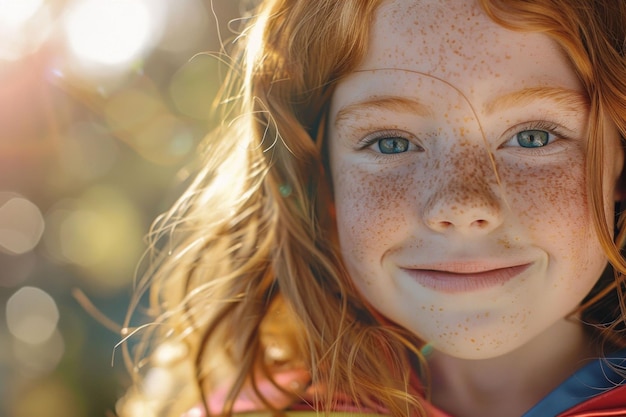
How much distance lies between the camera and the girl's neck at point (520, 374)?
3.82ft

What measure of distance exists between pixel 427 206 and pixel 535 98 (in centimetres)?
20

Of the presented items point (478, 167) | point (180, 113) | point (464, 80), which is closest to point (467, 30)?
point (464, 80)

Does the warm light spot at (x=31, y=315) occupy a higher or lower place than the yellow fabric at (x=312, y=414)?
lower

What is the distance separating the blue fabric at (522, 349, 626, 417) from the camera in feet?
3.53

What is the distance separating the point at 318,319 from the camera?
4.11 feet

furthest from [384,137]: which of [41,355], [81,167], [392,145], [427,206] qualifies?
[41,355]

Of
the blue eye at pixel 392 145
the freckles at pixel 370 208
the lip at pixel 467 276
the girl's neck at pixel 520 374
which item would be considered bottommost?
the girl's neck at pixel 520 374

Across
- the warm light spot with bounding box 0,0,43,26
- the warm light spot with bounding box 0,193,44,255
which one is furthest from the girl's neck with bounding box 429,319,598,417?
the warm light spot with bounding box 0,193,44,255

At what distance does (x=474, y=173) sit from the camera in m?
1.02

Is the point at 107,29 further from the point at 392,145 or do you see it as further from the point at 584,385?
the point at 584,385

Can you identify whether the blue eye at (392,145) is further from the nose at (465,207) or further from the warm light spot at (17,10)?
the warm light spot at (17,10)

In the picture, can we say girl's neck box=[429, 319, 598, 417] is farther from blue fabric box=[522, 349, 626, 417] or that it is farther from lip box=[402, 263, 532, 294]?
lip box=[402, 263, 532, 294]

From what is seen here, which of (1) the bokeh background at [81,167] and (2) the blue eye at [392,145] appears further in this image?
(1) the bokeh background at [81,167]

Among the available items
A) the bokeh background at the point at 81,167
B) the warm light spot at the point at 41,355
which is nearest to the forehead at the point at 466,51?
the bokeh background at the point at 81,167
